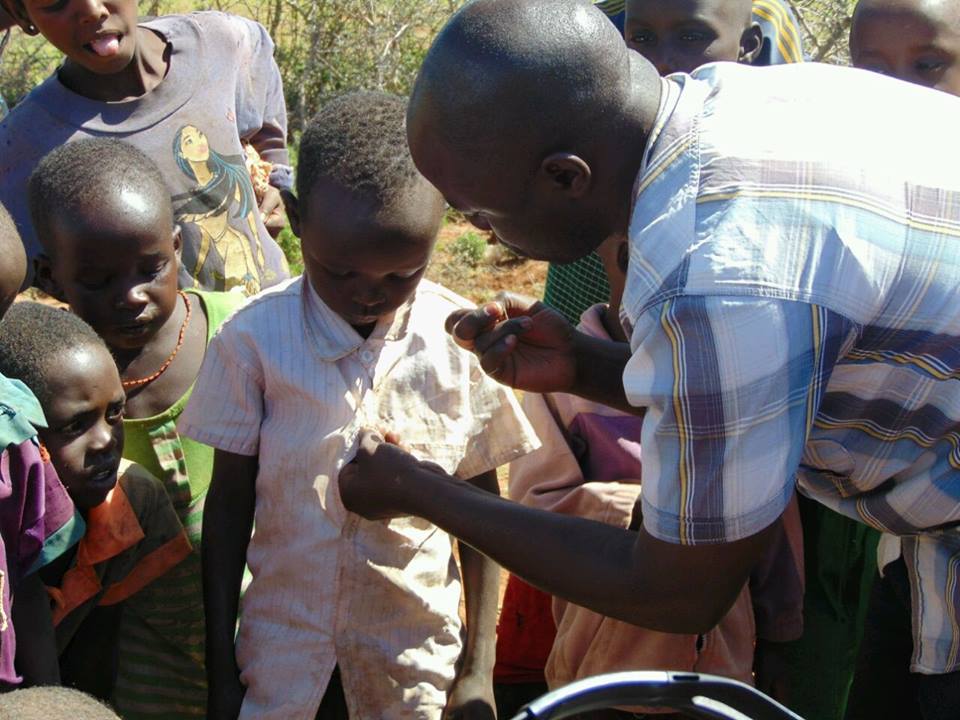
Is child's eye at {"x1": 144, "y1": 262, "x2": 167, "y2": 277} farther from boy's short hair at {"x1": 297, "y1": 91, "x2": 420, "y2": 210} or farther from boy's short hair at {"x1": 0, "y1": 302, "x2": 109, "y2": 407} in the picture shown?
boy's short hair at {"x1": 297, "y1": 91, "x2": 420, "y2": 210}

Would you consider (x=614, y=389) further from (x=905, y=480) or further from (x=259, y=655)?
(x=259, y=655)

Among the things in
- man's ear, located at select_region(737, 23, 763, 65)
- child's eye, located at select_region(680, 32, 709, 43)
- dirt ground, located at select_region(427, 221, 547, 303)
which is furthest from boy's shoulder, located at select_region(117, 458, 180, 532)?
dirt ground, located at select_region(427, 221, 547, 303)

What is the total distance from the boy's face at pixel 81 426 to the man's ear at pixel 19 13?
1227 mm

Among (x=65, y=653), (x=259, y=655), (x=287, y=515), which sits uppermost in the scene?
(x=287, y=515)

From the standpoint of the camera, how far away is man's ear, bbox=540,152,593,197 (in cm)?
172

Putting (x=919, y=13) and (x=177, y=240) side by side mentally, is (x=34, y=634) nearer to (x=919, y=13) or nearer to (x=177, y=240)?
(x=177, y=240)

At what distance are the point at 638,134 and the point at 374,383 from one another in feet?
2.93

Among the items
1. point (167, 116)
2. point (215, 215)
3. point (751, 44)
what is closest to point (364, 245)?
point (215, 215)

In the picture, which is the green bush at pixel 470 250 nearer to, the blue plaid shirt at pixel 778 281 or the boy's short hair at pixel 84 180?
the boy's short hair at pixel 84 180

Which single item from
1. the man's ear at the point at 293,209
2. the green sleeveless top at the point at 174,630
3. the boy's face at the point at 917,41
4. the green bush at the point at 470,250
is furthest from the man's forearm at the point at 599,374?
the green bush at the point at 470,250

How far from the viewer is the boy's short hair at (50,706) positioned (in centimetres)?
129

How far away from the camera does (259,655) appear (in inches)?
91.4

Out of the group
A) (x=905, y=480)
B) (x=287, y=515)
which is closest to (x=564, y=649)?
(x=287, y=515)

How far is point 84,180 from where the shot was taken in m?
2.64
